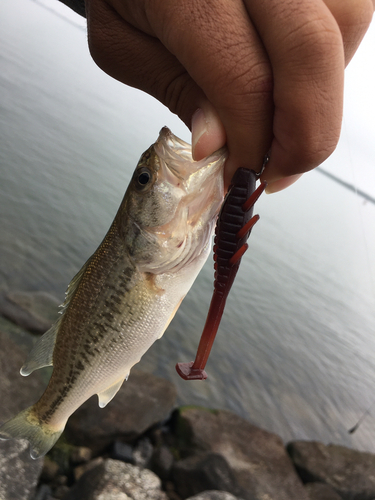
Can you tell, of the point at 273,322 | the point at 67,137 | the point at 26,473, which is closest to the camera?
the point at 26,473

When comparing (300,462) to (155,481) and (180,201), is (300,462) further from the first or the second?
(180,201)

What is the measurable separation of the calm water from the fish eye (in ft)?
22.6

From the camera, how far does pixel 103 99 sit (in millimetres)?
36062

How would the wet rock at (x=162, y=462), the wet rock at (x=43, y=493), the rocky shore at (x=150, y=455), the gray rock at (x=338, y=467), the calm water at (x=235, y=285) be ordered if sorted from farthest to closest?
the calm water at (x=235, y=285) → the gray rock at (x=338, y=467) → the wet rock at (x=162, y=462) → the wet rock at (x=43, y=493) → the rocky shore at (x=150, y=455)

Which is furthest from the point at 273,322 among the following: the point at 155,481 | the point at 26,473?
the point at 26,473

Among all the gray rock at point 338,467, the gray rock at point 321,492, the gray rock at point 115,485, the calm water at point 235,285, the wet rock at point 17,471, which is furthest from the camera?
the calm water at point 235,285

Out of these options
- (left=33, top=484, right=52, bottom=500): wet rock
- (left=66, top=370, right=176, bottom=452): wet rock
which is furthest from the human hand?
(left=66, top=370, right=176, bottom=452): wet rock

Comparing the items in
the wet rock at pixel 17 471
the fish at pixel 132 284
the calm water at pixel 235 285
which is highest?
the fish at pixel 132 284

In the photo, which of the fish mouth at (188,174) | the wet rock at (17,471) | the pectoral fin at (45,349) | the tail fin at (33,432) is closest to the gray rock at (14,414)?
the wet rock at (17,471)

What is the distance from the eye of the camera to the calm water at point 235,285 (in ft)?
35.0

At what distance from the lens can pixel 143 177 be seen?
91.2 inches

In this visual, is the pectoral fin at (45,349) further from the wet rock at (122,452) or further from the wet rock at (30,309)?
the wet rock at (30,309)

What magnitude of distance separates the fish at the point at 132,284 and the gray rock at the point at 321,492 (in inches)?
256

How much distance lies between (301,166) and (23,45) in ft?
146
